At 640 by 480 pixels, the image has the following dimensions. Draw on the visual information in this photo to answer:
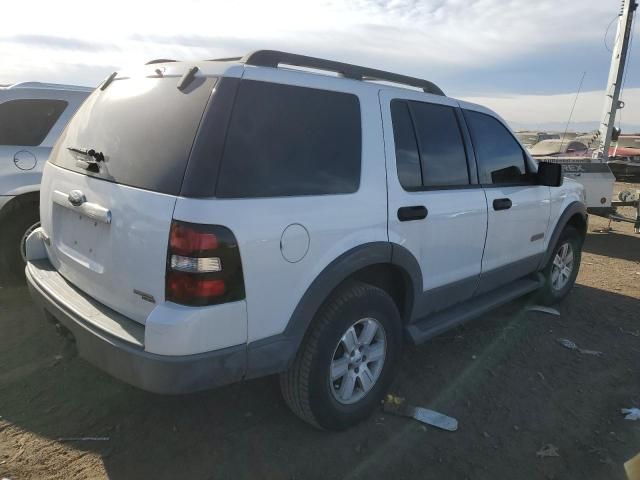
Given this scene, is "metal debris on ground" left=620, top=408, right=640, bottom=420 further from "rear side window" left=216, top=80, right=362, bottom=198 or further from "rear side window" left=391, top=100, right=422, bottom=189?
"rear side window" left=216, top=80, right=362, bottom=198

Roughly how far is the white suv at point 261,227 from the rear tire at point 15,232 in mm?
1578

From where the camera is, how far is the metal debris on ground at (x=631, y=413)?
3223 mm

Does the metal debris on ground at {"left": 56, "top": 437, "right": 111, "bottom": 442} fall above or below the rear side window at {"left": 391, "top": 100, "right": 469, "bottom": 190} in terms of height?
below

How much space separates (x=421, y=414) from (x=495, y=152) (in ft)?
6.85

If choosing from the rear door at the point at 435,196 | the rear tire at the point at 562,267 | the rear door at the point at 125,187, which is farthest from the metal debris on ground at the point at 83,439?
the rear tire at the point at 562,267

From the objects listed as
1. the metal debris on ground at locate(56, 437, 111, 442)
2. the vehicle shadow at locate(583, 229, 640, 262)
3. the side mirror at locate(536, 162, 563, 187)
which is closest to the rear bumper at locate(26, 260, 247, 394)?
the metal debris on ground at locate(56, 437, 111, 442)

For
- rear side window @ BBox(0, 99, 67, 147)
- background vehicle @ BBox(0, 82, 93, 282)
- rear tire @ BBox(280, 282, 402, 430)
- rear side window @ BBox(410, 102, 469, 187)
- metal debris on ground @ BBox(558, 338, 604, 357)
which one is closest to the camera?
rear tire @ BBox(280, 282, 402, 430)

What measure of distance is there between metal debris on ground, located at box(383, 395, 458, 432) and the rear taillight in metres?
1.58

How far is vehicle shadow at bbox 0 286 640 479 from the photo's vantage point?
2.65 metres

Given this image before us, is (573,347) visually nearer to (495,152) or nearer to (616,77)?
(495,152)

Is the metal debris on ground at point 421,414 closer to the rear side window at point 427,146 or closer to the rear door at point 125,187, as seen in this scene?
the rear side window at point 427,146

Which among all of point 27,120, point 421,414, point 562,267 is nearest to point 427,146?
point 421,414

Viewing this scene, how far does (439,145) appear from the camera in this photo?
3.36 metres

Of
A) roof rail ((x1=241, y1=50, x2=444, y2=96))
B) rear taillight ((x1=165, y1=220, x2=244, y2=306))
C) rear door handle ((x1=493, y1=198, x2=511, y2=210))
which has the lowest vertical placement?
rear taillight ((x1=165, y1=220, x2=244, y2=306))
